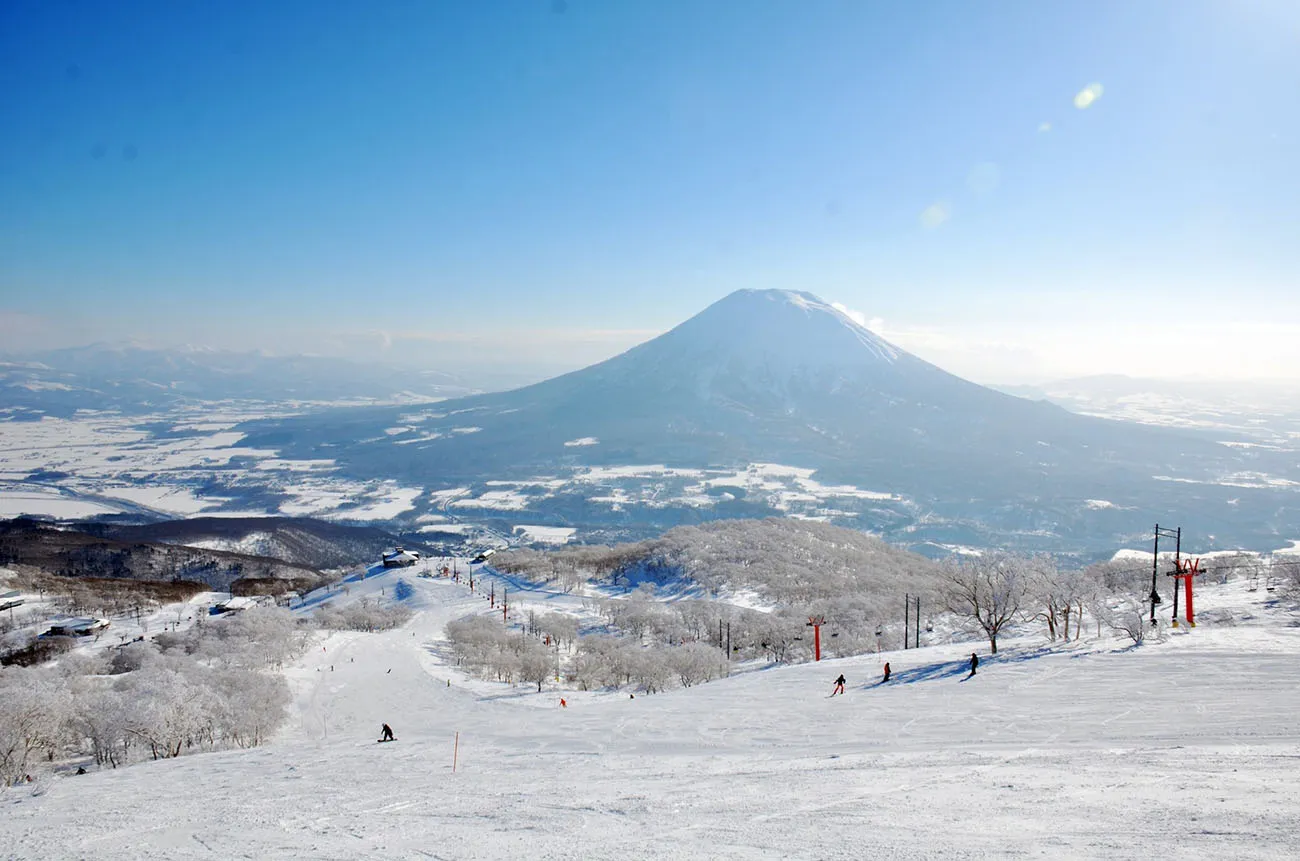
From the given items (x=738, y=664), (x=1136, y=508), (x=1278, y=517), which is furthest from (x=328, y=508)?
(x=1278, y=517)

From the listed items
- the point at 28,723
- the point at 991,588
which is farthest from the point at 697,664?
the point at 28,723

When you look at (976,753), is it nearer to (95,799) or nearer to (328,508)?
(95,799)

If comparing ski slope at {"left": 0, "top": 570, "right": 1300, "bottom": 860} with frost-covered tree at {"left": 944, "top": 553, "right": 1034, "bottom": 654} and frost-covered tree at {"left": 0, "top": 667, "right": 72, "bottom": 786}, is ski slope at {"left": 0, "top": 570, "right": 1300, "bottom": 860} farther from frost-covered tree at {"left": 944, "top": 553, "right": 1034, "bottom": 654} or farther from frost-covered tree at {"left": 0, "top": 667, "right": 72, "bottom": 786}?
→ frost-covered tree at {"left": 0, "top": 667, "right": 72, "bottom": 786}

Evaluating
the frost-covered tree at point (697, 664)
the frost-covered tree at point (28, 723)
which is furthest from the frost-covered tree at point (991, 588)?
the frost-covered tree at point (28, 723)

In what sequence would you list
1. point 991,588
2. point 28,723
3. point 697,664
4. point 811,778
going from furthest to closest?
1. point 697,664
2. point 991,588
3. point 28,723
4. point 811,778

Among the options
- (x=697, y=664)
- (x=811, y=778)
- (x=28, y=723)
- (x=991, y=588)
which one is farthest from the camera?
(x=697, y=664)

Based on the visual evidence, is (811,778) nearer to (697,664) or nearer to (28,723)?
(697,664)

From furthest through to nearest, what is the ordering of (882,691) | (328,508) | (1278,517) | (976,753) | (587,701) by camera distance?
(328,508) < (1278,517) < (587,701) < (882,691) < (976,753)

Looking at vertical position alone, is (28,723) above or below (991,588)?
below
